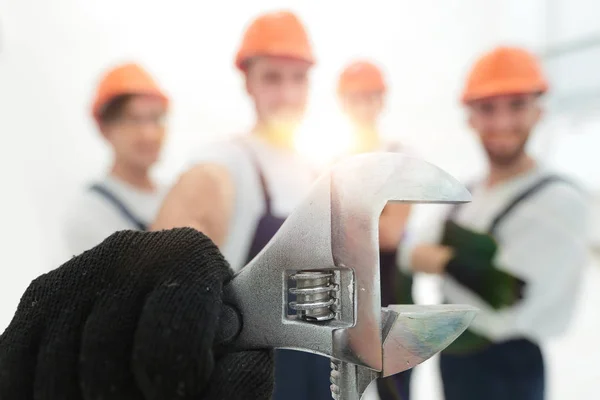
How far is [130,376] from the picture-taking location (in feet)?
0.74

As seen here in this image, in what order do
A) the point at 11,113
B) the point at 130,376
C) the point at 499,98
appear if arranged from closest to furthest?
the point at 130,376
the point at 11,113
the point at 499,98

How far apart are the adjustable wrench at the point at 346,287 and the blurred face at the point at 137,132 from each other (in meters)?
0.44

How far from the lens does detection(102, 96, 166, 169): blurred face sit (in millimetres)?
645

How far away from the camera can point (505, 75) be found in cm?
74

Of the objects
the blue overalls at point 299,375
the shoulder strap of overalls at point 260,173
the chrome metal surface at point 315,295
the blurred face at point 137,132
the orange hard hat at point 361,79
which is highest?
the orange hard hat at point 361,79

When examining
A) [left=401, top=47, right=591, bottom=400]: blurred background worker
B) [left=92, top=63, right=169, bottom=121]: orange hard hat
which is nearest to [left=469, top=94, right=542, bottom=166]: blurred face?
[left=401, top=47, right=591, bottom=400]: blurred background worker

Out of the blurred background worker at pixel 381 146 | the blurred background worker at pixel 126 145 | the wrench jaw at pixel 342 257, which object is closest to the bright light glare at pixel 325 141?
the blurred background worker at pixel 381 146

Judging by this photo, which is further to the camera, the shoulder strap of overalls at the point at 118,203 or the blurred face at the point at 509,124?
the blurred face at the point at 509,124

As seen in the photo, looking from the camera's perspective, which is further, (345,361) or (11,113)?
(11,113)

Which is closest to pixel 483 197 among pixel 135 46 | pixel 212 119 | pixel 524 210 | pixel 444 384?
pixel 524 210

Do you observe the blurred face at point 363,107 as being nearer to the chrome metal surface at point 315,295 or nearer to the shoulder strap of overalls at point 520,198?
the shoulder strap of overalls at point 520,198

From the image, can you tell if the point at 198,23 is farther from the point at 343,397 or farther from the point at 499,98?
the point at 343,397

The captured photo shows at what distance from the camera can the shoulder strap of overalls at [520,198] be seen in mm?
677

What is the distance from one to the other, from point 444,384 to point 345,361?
531 millimetres
